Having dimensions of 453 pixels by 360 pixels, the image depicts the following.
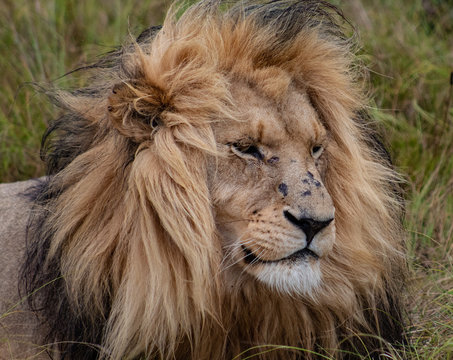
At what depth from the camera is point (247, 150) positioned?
8.58 feet

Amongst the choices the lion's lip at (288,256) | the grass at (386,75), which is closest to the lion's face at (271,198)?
the lion's lip at (288,256)

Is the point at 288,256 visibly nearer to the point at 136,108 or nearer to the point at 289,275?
the point at 289,275

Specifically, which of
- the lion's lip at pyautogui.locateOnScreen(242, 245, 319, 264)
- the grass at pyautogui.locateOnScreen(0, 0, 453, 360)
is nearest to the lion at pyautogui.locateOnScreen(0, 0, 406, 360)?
the lion's lip at pyautogui.locateOnScreen(242, 245, 319, 264)

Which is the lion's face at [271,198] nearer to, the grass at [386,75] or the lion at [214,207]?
the lion at [214,207]

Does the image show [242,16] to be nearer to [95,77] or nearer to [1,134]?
[95,77]

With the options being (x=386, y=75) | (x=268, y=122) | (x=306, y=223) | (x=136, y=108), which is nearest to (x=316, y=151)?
(x=268, y=122)

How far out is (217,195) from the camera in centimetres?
259

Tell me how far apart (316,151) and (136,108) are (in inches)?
26.2

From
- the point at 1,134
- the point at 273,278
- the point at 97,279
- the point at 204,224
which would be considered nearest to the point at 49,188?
the point at 97,279

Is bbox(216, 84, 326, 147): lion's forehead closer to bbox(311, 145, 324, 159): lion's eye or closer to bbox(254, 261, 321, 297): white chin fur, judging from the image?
bbox(311, 145, 324, 159): lion's eye

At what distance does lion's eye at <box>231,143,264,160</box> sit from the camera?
260 centimetres

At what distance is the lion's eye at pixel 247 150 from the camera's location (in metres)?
2.60

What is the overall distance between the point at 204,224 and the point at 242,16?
30.2 inches

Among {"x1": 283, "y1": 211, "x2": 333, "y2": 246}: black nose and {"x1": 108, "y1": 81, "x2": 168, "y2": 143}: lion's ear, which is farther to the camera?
{"x1": 108, "y1": 81, "x2": 168, "y2": 143}: lion's ear
